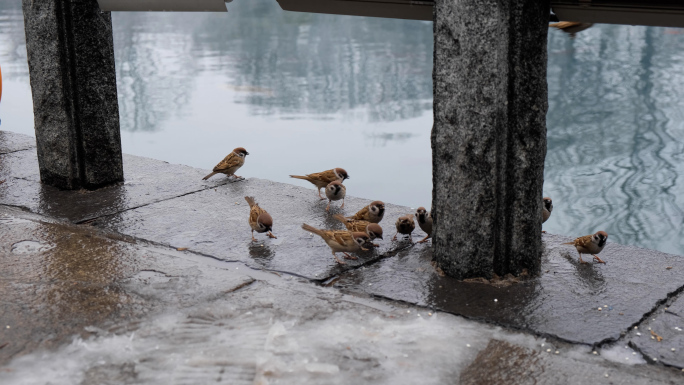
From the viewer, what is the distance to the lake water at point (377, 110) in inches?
379

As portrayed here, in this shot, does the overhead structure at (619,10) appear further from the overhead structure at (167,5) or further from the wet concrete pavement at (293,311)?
the overhead structure at (167,5)

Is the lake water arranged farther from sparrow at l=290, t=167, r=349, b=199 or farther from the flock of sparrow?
the flock of sparrow

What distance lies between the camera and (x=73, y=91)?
6273 mm

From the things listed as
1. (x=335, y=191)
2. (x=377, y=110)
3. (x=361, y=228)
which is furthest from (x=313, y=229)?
(x=377, y=110)

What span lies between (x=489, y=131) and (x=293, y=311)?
146 centimetres

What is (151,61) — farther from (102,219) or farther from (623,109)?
(102,219)

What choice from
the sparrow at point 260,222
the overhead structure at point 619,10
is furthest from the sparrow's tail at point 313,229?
the overhead structure at point 619,10

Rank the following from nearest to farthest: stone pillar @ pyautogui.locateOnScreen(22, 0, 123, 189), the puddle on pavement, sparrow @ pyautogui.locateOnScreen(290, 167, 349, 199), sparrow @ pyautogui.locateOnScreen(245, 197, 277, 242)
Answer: the puddle on pavement < sparrow @ pyautogui.locateOnScreen(245, 197, 277, 242) < stone pillar @ pyautogui.locateOnScreen(22, 0, 123, 189) < sparrow @ pyautogui.locateOnScreen(290, 167, 349, 199)

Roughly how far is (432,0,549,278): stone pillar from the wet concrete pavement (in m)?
0.29

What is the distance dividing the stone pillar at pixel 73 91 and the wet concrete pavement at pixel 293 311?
0.79m

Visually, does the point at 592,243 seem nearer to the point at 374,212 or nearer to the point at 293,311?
the point at 374,212

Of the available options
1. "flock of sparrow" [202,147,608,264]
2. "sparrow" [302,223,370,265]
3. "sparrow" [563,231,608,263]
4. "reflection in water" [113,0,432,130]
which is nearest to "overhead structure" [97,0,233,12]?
"flock of sparrow" [202,147,608,264]

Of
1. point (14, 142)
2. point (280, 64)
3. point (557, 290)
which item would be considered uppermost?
point (280, 64)

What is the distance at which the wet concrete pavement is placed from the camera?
3428 millimetres
